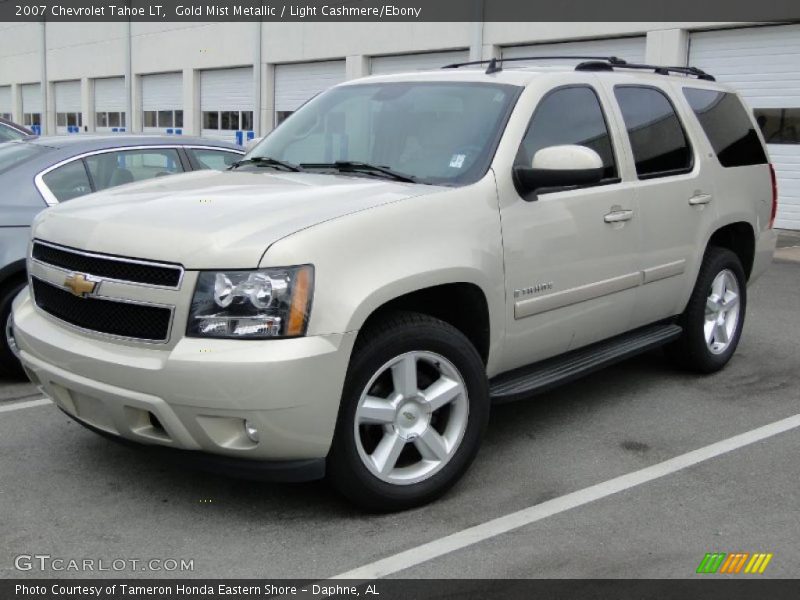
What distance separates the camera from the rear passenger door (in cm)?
501

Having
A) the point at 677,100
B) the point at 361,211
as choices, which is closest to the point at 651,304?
the point at 677,100

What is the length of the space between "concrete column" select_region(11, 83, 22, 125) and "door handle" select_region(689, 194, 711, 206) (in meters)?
39.3

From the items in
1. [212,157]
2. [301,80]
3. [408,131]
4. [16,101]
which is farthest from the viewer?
[16,101]

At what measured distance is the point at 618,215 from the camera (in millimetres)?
4730

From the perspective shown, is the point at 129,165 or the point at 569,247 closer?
the point at 569,247

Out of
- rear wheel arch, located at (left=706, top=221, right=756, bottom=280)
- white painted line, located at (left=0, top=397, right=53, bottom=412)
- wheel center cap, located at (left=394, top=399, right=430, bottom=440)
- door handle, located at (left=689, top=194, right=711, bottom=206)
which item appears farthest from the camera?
rear wheel arch, located at (left=706, top=221, right=756, bottom=280)

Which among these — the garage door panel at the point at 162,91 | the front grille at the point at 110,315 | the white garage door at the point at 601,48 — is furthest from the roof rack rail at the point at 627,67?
the garage door panel at the point at 162,91

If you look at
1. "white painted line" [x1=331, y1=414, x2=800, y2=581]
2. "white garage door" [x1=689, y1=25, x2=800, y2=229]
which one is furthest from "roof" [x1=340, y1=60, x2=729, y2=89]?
"white garage door" [x1=689, y1=25, x2=800, y2=229]

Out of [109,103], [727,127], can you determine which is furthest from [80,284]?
[109,103]

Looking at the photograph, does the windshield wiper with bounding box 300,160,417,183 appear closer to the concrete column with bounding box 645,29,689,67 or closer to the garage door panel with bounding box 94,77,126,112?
the concrete column with bounding box 645,29,689,67
